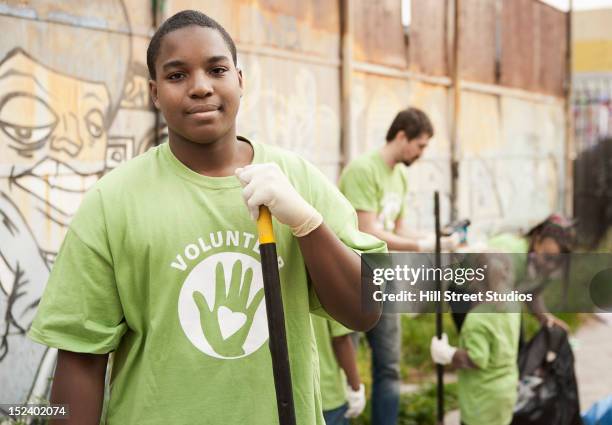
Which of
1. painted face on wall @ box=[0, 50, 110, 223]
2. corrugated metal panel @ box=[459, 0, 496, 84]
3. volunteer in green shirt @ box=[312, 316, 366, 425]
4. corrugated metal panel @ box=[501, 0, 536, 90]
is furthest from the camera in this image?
corrugated metal panel @ box=[501, 0, 536, 90]

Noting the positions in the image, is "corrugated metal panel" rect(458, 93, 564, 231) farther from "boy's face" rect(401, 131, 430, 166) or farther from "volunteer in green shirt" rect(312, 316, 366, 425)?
"volunteer in green shirt" rect(312, 316, 366, 425)

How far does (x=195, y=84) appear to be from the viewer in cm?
194

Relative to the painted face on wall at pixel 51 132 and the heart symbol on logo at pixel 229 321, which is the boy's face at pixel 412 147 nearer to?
the painted face on wall at pixel 51 132

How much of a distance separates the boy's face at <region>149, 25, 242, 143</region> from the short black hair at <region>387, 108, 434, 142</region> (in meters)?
3.40

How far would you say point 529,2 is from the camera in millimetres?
11914

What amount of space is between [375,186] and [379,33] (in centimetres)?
339

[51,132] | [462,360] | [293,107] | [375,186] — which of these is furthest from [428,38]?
[51,132]

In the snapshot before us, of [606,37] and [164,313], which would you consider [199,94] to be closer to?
[164,313]

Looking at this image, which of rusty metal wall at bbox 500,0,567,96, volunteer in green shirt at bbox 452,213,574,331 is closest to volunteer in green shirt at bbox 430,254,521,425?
volunteer in green shirt at bbox 452,213,574,331

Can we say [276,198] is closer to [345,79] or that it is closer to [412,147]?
[412,147]

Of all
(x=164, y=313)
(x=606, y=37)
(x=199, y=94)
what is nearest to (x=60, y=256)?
(x=164, y=313)

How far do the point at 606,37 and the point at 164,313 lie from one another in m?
17.1

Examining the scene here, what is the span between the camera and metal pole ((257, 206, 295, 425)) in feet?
6.18

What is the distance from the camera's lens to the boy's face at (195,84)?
1.95 m
